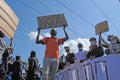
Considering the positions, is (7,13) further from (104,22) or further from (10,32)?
(104,22)

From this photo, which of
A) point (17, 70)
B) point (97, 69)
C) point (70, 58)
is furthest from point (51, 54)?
point (70, 58)

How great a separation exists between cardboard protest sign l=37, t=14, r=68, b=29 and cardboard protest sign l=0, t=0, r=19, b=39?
0.86m

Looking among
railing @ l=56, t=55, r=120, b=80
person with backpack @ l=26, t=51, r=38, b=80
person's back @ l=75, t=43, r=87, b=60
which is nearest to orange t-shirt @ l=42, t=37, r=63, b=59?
railing @ l=56, t=55, r=120, b=80

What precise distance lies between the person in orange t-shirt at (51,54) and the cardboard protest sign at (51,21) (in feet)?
1.01

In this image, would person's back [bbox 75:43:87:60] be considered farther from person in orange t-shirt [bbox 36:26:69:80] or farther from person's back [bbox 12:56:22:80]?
person's back [bbox 12:56:22:80]

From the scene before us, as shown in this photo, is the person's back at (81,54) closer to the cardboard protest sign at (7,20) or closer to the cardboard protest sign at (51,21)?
the cardboard protest sign at (51,21)

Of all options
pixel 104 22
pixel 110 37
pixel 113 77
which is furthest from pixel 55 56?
pixel 104 22

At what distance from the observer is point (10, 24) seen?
7.40m

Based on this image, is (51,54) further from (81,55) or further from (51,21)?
(81,55)

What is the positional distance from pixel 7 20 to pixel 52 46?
1.51 m

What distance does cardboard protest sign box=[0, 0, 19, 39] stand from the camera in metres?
6.74

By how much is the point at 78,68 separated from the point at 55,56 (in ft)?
3.45

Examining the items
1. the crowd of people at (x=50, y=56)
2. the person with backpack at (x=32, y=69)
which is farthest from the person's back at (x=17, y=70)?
the person with backpack at (x=32, y=69)

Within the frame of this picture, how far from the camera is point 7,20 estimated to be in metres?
7.12
